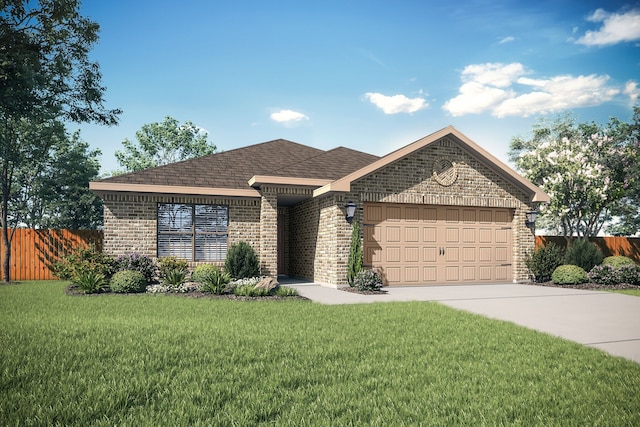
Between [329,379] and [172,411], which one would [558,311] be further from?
[172,411]

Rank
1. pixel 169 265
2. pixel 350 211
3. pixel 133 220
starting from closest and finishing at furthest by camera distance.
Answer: pixel 350 211
pixel 169 265
pixel 133 220

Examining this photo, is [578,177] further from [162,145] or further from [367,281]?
[162,145]

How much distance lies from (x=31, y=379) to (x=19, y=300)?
737cm

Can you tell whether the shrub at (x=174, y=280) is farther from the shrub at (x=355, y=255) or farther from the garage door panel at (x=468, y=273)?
the garage door panel at (x=468, y=273)

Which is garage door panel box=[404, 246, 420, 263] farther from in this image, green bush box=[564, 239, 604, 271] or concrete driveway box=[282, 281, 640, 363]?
green bush box=[564, 239, 604, 271]

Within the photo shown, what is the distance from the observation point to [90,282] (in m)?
12.3

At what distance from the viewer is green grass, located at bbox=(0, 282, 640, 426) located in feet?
13.3

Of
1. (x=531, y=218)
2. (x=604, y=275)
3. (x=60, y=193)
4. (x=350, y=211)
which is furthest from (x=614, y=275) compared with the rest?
(x=60, y=193)

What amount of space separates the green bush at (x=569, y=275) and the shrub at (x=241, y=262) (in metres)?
10.6

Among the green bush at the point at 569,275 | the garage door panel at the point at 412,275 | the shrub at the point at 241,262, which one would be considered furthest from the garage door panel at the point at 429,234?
the shrub at the point at 241,262

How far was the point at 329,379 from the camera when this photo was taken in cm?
499

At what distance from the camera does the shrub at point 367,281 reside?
13422 mm

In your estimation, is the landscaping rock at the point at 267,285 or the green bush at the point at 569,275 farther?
the green bush at the point at 569,275

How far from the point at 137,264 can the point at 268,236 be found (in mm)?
4347
